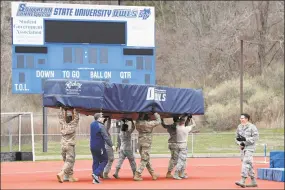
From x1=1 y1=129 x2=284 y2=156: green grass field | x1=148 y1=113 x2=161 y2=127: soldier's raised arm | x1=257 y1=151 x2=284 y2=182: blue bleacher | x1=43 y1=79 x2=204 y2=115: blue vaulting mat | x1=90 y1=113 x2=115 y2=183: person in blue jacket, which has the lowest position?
x1=1 y1=129 x2=284 y2=156: green grass field

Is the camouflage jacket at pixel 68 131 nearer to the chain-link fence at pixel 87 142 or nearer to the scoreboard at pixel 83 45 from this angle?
the scoreboard at pixel 83 45

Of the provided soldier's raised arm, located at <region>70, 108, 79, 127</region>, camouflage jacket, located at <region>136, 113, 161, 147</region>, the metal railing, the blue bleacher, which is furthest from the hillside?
soldier's raised arm, located at <region>70, 108, 79, 127</region>

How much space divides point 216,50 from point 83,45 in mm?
38067

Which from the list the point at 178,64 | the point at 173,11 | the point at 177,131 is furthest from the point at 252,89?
the point at 177,131

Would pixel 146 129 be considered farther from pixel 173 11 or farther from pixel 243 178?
pixel 173 11

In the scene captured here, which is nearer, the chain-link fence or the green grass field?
the chain-link fence

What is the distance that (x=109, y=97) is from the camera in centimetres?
2331

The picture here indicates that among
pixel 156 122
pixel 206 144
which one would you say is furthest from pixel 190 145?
pixel 156 122

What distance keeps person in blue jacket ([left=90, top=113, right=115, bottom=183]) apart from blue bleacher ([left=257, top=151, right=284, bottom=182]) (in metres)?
4.90

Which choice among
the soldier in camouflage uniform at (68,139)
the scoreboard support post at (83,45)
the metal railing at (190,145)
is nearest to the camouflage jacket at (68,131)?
the soldier in camouflage uniform at (68,139)

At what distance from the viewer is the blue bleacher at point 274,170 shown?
76.2 ft

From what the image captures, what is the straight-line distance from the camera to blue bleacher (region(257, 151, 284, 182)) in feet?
76.2

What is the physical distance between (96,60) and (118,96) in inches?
538

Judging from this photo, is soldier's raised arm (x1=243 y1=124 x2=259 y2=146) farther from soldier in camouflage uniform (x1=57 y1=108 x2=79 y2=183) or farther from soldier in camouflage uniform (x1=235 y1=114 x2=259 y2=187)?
soldier in camouflage uniform (x1=57 y1=108 x2=79 y2=183)
